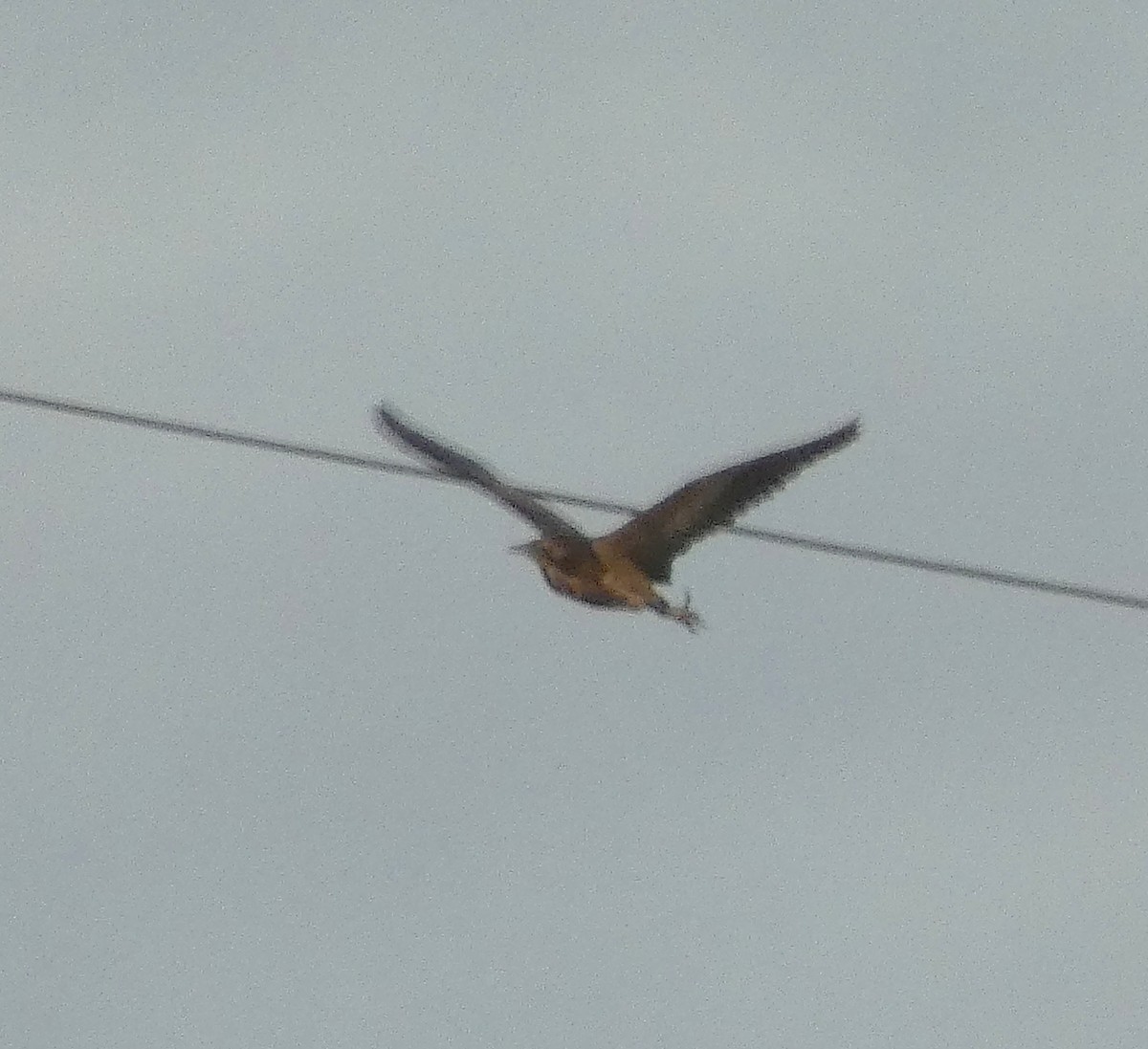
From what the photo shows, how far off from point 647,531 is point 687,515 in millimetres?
184

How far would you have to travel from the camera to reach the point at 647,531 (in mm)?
12297

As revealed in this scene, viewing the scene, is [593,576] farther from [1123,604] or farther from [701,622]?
[1123,604]

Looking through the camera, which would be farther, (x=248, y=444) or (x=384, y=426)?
(x=384, y=426)

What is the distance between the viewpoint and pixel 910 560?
32.3 ft

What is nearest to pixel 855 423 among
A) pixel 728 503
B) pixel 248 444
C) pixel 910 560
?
pixel 728 503

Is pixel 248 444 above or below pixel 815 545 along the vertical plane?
above

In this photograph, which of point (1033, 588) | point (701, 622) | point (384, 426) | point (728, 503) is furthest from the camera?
point (384, 426)

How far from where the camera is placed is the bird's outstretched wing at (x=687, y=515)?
40.1 feet

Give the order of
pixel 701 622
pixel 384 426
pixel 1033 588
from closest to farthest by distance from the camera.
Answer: pixel 1033 588 < pixel 701 622 < pixel 384 426

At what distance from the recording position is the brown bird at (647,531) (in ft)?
40.0

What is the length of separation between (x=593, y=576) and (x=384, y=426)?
1.74 metres

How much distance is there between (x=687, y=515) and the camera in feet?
40.4

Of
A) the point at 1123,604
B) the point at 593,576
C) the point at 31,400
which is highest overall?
the point at 31,400

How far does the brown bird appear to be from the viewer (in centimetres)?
1219
